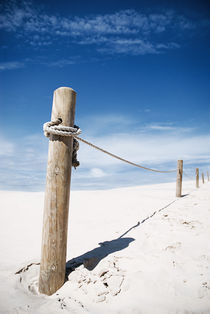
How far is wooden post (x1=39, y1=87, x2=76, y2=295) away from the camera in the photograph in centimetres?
196

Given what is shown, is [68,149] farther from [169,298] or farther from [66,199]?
[169,298]

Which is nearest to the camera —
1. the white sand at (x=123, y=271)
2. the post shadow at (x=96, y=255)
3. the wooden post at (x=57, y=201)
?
the white sand at (x=123, y=271)

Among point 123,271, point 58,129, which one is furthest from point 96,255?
point 58,129

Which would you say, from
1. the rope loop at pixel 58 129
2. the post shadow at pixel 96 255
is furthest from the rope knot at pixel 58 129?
the post shadow at pixel 96 255

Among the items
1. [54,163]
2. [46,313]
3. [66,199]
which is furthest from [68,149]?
[46,313]

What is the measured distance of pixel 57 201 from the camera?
201 centimetres

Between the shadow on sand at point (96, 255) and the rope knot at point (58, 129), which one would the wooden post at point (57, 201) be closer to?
the rope knot at point (58, 129)

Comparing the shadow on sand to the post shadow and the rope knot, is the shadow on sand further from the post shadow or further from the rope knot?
the rope knot

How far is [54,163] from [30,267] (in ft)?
4.65

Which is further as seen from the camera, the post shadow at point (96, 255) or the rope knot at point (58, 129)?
the post shadow at point (96, 255)

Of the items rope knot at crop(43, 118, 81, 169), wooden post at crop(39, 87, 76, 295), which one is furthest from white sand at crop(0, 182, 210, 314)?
rope knot at crop(43, 118, 81, 169)

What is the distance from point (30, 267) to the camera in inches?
92.4

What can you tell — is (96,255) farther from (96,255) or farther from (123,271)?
(123,271)

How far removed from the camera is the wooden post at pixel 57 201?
196 centimetres
